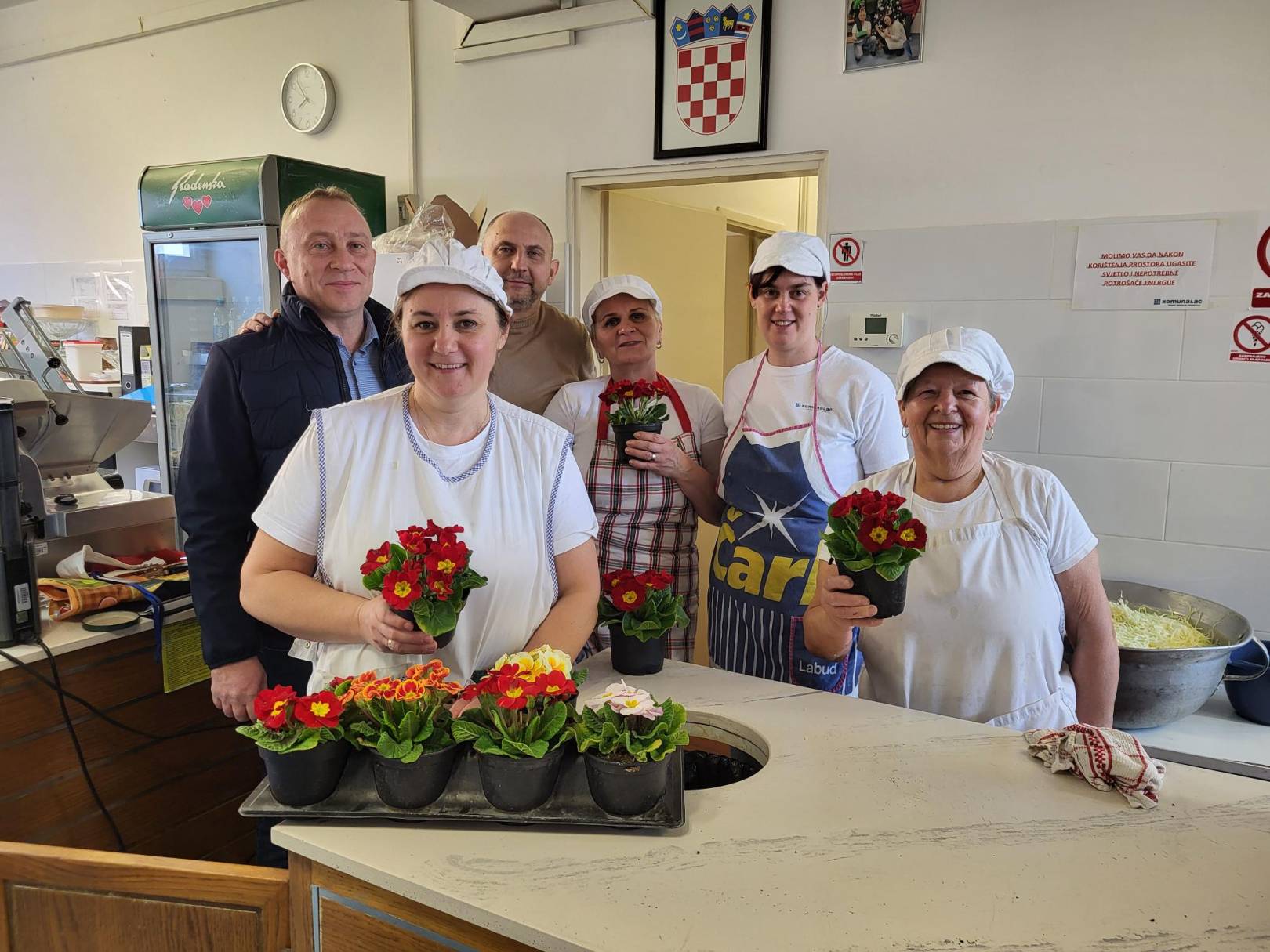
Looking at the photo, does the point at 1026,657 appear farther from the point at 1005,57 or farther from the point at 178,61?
the point at 178,61

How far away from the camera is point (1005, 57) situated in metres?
2.90

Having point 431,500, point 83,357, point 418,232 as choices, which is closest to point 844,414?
point 431,500

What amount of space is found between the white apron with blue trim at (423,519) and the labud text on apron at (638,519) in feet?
2.34

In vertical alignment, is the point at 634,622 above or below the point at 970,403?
below

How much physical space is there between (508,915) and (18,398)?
2132 mm

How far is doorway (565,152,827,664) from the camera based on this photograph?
360 centimetres

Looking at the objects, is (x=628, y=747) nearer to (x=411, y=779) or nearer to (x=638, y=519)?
(x=411, y=779)

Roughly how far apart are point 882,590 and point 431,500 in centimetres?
81

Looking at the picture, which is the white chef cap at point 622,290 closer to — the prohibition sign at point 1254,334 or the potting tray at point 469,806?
the potting tray at point 469,806

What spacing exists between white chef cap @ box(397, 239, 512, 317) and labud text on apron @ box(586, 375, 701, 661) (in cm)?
79

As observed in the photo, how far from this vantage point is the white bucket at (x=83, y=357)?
208 inches

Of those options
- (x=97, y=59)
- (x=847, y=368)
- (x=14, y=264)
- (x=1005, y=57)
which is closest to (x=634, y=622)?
(x=847, y=368)

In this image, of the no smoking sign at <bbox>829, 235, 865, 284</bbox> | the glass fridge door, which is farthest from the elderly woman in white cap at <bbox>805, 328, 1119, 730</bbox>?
the glass fridge door

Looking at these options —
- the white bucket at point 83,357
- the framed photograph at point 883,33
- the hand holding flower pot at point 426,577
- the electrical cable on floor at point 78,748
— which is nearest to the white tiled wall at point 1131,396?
the framed photograph at point 883,33
